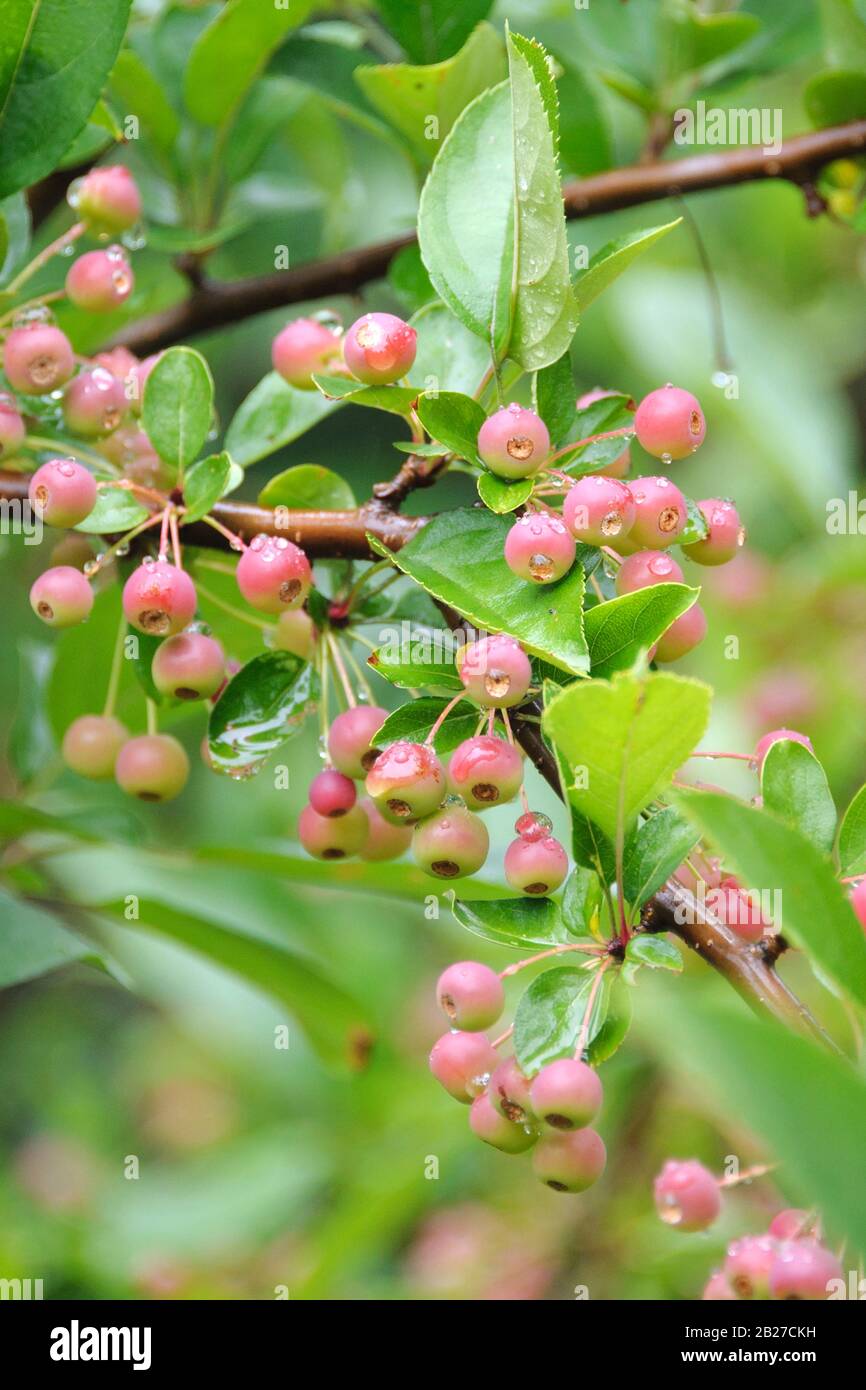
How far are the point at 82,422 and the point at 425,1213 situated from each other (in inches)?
61.5

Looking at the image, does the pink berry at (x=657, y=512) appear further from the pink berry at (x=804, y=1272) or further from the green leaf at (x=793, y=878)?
the pink berry at (x=804, y=1272)

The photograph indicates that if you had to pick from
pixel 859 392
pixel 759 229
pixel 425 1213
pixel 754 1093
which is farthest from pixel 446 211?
pixel 859 392

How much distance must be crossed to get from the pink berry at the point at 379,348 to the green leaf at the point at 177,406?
0.13 metres

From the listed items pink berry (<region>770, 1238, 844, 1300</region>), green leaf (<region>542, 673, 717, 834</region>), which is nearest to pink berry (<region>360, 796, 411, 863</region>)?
green leaf (<region>542, 673, 717, 834</region>)

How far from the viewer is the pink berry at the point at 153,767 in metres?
0.98

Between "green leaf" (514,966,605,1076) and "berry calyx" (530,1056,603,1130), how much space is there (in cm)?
2

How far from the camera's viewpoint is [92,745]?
41.0 inches

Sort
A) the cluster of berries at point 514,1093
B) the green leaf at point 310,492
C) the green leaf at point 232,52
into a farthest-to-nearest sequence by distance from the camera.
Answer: the green leaf at point 232,52
the green leaf at point 310,492
the cluster of berries at point 514,1093

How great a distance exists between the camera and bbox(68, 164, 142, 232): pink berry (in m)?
1.04

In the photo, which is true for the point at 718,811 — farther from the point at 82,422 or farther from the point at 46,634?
the point at 46,634

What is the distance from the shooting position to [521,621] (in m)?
0.72

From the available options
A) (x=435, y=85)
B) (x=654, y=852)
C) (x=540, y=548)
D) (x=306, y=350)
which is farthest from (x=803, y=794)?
(x=435, y=85)

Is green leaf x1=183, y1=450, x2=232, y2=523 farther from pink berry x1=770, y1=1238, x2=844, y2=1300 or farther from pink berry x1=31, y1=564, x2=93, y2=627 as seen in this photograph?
pink berry x1=770, y1=1238, x2=844, y2=1300

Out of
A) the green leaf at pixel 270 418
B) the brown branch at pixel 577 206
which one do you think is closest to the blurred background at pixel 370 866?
the brown branch at pixel 577 206
